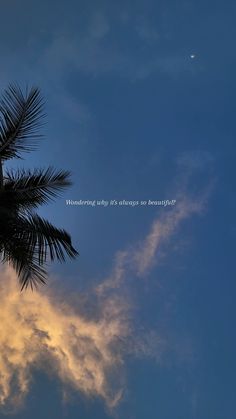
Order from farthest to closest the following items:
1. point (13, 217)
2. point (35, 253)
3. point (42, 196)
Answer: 1. point (42, 196)
2. point (35, 253)
3. point (13, 217)

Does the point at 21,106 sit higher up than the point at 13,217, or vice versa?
the point at 21,106

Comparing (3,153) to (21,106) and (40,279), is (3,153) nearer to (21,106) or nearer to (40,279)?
(21,106)

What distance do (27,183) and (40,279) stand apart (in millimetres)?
2383

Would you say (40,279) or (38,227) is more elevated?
(38,227)

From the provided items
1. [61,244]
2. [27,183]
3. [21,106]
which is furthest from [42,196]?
[21,106]

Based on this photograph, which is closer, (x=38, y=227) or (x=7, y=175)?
(x=38, y=227)

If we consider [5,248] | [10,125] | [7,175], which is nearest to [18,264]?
[5,248]

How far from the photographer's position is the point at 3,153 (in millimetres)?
11523

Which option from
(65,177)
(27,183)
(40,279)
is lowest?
(40,279)

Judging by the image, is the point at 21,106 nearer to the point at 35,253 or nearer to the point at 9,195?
the point at 9,195

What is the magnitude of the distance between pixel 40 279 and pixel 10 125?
3.79 metres

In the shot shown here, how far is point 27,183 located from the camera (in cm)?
1141

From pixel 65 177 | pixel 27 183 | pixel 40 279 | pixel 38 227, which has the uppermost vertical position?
pixel 65 177

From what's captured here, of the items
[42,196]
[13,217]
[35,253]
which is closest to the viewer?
[13,217]
